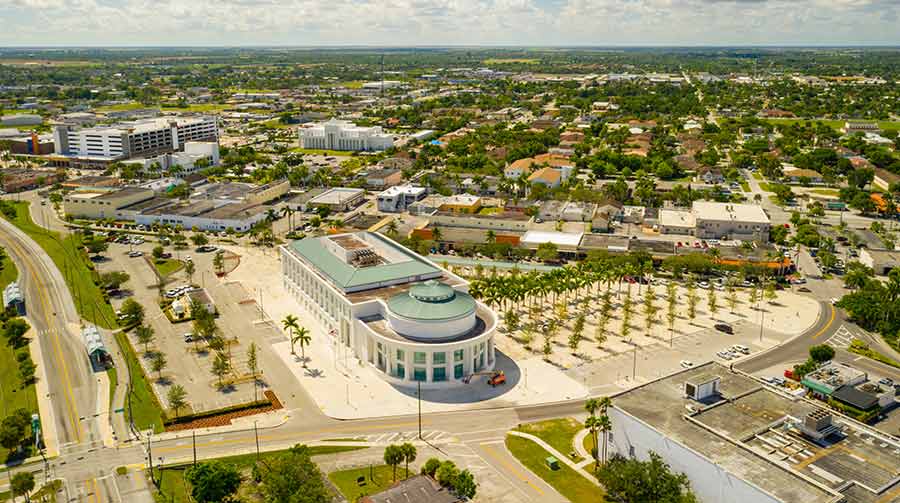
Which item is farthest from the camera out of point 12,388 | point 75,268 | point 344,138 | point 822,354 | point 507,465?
point 344,138

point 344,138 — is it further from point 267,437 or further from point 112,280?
point 267,437

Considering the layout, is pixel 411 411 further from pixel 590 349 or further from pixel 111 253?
pixel 111 253

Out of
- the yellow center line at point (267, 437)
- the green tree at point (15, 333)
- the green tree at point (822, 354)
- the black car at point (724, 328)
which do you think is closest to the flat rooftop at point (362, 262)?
the yellow center line at point (267, 437)

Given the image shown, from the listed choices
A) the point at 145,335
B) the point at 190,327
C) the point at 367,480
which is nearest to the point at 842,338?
the point at 367,480

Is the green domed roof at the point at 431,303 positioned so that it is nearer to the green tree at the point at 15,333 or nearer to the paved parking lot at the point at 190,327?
the paved parking lot at the point at 190,327

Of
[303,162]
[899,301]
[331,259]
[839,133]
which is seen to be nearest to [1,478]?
[331,259]
